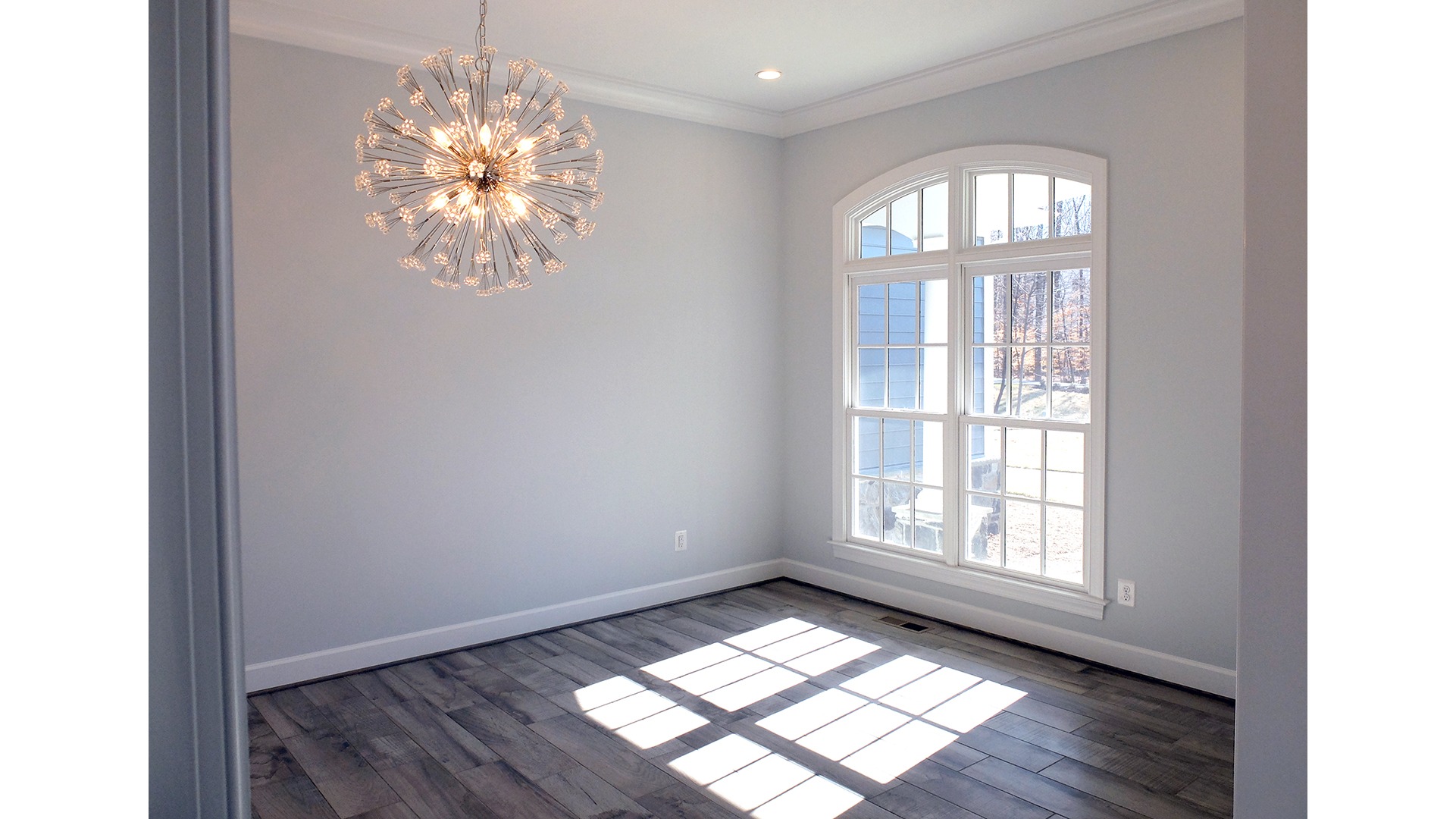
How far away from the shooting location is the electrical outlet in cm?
390

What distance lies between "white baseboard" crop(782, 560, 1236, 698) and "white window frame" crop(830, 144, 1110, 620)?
0.12 meters

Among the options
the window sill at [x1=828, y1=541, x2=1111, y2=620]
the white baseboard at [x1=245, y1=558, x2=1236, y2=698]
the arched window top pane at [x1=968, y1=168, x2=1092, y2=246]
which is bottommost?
the white baseboard at [x1=245, y1=558, x2=1236, y2=698]

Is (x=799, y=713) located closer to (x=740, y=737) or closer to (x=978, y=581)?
(x=740, y=737)

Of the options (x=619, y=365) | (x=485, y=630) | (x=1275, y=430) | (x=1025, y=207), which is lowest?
(x=485, y=630)

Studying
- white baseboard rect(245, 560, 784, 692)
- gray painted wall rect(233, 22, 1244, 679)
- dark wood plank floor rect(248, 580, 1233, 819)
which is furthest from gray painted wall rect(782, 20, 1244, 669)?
white baseboard rect(245, 560, 784, 692)

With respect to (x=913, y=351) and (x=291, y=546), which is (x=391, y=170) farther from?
(x=913, y=351)

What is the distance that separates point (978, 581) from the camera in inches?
179

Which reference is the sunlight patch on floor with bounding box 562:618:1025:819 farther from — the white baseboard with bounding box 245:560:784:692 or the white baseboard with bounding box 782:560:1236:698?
the white baseboard with bounding box 245:560:784:692

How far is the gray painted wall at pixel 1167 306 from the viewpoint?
354 cm

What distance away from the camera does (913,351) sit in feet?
16.3

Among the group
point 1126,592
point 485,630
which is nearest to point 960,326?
point 1126,592

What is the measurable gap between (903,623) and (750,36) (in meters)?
3.24

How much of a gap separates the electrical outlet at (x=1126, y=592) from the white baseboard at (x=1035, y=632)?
0.21m
